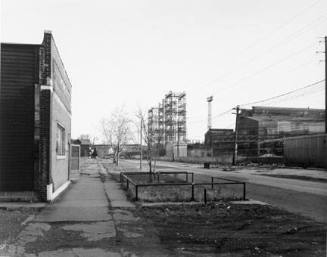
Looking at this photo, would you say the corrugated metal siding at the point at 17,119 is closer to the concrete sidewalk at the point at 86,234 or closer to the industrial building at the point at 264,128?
the concrete sidewalk at the point at 86,234

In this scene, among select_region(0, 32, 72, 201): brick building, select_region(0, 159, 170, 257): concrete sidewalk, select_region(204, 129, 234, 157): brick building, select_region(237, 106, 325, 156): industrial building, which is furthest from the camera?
select_region(204, 129, 234, 157): brick building

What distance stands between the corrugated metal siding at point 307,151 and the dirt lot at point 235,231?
3391 centimetres

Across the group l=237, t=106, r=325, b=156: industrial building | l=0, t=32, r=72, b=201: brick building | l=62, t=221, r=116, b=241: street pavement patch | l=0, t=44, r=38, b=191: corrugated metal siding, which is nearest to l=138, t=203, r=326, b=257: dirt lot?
l=62, t=221, r=116, b=241: street pavement patch

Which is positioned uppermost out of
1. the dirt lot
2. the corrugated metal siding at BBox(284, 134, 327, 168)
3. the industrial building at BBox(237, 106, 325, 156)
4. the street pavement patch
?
the industrial building at BBox(237, 106, 325, 156)

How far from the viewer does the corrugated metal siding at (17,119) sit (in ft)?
52.5

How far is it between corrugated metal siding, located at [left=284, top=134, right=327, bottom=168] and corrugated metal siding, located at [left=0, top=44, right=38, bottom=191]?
115ft

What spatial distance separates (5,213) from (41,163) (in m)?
3.08

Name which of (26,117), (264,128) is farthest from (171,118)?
(26,117)

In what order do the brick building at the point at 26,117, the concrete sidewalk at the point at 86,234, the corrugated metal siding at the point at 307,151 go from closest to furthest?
the concrete sidewalk at the point at 86,234 < the brick building at the point at 26,117 < the corrugated metal siding at the point at 307,151

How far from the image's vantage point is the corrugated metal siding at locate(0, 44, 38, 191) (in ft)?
52.5

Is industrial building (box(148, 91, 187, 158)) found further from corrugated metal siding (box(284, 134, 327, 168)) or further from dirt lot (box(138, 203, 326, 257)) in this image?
dirt lot (box(138, 203, 326, 257))

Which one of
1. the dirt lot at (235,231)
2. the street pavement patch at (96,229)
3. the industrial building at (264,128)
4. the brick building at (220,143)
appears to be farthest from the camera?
the brick building at (220,143)

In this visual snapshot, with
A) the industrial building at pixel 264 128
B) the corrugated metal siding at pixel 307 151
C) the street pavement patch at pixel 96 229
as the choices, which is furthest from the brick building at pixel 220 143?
the street pavement patch at pixel 96 229

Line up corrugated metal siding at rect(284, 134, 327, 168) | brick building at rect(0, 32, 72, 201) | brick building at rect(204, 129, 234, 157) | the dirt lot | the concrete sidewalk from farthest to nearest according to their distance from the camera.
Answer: brick building at rect(204, 129, 234, 157), corrugated metal siding at rect(284, 134, 327, 168), brick building at rect(0, 32, 72, 201), the dirt lot, the concrete sidewalk
